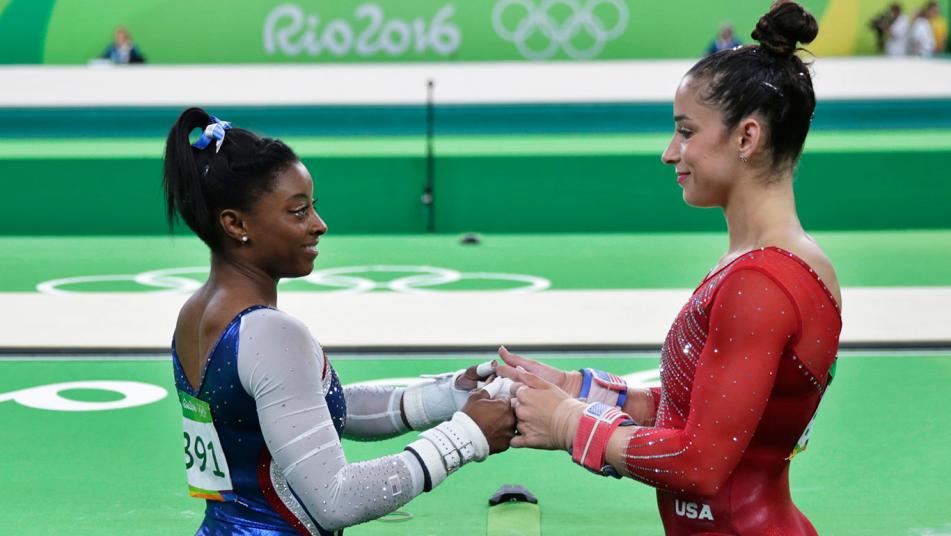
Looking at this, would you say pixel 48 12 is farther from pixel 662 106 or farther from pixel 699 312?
pixel 699 312

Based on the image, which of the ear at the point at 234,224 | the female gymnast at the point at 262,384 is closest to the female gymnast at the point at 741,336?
the female gymnast at the point at 262,384

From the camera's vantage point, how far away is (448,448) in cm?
236

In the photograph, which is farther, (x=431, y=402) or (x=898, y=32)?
(x=898, y=32)

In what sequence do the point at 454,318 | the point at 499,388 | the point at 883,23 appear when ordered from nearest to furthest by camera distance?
the point at 499,388, the point at 454,318, the point at 883,23

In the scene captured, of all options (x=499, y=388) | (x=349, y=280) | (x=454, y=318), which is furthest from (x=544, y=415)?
(x=349, y=280)

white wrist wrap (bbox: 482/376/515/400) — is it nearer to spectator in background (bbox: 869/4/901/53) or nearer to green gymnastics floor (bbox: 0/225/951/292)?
green gymnastics floor (bbox: 0/225/951/292)

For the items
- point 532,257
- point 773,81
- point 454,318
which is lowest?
point 532,257

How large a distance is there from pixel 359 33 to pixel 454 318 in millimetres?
13655

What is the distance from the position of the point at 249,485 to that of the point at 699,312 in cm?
84

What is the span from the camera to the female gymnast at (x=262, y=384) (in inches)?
86.6

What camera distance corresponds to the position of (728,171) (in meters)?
2.24

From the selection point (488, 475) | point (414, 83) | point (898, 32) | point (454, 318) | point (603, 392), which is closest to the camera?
point (603, 392)

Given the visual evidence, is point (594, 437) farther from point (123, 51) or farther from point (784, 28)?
point (123, 51)

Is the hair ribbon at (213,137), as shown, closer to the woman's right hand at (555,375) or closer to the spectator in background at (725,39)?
the woman's right hand at (555,375)
